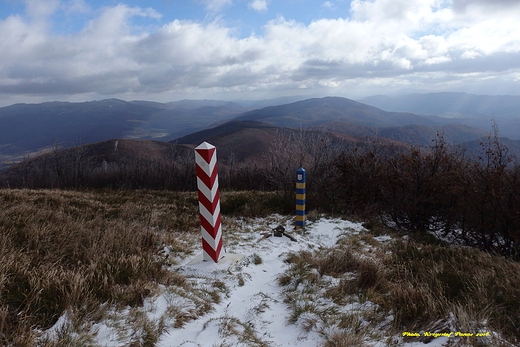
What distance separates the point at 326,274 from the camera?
4375mm

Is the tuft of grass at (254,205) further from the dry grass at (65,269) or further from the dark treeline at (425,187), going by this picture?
the dry grass at (65,269)

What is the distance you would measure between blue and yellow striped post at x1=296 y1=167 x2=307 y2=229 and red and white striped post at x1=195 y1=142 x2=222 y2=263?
305cm

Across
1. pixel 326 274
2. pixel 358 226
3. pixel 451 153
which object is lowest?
pixel 358 226

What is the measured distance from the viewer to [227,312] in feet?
11.0

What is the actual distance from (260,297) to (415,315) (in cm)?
184

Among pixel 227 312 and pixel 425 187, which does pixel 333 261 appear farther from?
pixel 425 187

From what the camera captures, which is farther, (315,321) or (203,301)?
(203,301)

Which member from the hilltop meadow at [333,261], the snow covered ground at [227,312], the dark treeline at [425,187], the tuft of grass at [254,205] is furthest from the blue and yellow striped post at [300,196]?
the snow covered ground at [227,312]

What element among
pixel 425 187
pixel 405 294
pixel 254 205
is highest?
pixel 405 294

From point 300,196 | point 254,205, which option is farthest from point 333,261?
point 254,205

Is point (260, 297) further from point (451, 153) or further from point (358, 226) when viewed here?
point (451, 153)

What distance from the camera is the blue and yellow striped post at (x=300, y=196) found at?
7218 millimetres

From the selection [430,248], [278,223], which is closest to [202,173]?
[278,223]

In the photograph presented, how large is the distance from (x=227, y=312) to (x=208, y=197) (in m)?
1.79
